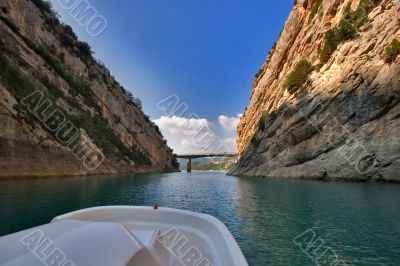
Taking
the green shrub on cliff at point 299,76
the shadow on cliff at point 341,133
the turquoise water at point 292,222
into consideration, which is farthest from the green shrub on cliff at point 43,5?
the turquoise water at point 292,222

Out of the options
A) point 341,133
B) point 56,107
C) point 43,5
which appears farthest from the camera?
point 43,5

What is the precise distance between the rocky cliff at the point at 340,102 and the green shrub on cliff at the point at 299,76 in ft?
0.51

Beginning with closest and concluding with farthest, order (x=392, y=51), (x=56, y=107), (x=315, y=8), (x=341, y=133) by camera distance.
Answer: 1. (x=392, y=51)
2. (x=341, y=133)
3. (x=56, y=107)
4. (x=315, y=8)

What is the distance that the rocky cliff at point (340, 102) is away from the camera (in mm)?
31531

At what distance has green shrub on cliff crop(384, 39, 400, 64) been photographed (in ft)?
100

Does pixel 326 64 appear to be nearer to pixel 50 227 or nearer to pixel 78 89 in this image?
pixel 50 227

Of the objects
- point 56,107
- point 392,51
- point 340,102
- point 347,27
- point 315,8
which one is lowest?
point 340,102

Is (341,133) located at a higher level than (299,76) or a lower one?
lower

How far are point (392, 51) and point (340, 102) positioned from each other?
8.35m

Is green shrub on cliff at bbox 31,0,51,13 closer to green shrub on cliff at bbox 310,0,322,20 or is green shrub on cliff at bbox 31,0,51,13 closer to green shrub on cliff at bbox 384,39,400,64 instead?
green shrub on cliff at bbox 310,0,322,20

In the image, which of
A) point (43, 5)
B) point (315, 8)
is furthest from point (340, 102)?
point (43, 5)

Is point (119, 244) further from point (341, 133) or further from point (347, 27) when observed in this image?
point (347, 27)

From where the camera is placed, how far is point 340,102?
37219mm

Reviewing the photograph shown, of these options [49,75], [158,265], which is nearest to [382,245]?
[158,265]
